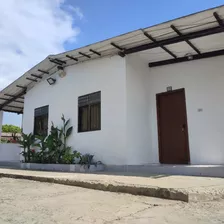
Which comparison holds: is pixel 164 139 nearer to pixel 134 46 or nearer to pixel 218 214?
pixel 134 46

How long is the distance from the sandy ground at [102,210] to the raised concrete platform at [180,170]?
Result: 2039mm

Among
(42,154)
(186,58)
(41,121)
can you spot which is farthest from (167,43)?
(41,121)

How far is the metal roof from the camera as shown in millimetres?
5242

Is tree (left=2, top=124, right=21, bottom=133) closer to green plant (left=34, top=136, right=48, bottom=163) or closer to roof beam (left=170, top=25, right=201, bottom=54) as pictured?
green plant (left=34, top=136, right=48, bottom=163)

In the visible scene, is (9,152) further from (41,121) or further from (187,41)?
(187,41)

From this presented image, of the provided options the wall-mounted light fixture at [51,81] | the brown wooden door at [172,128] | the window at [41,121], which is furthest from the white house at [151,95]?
the window at [41,121]

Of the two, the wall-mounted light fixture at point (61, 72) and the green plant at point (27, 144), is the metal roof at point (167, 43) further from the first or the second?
the green plant at point (27, 144)

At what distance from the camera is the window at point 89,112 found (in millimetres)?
7477

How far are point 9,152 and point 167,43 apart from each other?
9518mm

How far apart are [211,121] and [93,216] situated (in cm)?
487

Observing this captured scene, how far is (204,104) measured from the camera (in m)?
6.54

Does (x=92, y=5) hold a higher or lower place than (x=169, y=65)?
higher

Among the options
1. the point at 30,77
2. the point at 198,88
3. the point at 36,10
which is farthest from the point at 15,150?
the point at 198,88

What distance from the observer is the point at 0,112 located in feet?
40.1
